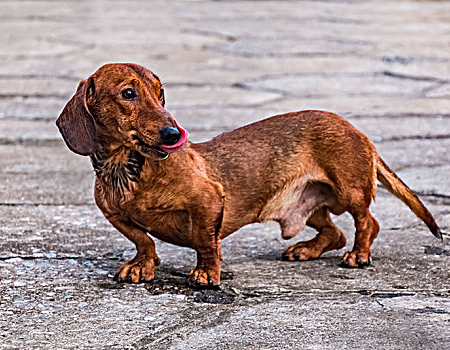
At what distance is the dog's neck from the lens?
125 inches

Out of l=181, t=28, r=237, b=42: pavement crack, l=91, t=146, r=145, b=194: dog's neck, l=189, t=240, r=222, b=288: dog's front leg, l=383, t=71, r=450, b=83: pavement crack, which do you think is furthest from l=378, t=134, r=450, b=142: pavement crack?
l=181, t=28, r=237, b=42: pavement crack

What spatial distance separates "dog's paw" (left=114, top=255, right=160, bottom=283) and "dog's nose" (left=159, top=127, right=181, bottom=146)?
0.59 meters

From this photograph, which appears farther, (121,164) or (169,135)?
(121,164)

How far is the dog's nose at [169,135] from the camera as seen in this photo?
2979 millimetres

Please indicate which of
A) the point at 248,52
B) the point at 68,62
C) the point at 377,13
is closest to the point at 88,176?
the point at 68,62

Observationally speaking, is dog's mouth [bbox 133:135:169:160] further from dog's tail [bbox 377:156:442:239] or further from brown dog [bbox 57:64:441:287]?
dog's tail [bbox 377:156:442:239]

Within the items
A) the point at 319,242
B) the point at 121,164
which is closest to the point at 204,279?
the point at 121,164

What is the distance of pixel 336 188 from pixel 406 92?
13.5 ft

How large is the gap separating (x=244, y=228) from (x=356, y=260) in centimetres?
77

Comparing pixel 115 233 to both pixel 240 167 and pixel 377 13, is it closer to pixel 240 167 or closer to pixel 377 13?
pixel 240 167

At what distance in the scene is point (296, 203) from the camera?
3596 millimetres

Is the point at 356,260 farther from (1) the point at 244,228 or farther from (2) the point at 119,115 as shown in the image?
(2) the point at 119,115

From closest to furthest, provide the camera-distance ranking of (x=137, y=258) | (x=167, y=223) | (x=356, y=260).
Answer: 1. (x=167, y=223)
2. (x=137, y=258)
3. (x=356, y=260)

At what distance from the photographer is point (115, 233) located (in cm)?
400
